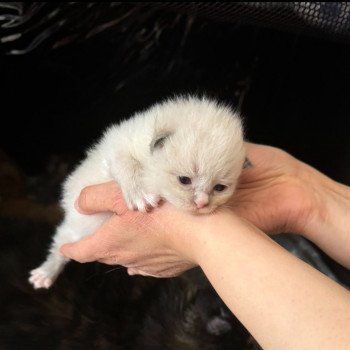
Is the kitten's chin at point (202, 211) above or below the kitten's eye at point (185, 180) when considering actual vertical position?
below

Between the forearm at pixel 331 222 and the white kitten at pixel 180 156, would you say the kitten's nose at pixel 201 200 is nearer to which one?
the white kitten at pixel 180 156

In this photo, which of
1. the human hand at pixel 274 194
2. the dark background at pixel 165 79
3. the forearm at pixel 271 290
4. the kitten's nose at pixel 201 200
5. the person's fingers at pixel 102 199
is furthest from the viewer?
the dark background at pixel 165 79

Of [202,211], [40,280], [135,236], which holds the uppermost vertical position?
[202,211]

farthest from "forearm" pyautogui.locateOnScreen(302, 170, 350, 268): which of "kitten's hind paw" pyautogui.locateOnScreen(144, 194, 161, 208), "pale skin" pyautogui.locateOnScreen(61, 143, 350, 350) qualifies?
"kitten's hind paw" pyautogui.locateOnScreen(144, 194, 161, 208)

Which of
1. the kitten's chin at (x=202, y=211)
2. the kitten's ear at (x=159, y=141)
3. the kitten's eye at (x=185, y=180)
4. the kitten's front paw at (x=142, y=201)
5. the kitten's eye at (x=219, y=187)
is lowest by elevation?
the kitten's front paw at (x=142, y=201)

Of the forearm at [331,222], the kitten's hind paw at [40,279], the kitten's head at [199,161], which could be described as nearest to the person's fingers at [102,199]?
the kitten's head at [199,161]

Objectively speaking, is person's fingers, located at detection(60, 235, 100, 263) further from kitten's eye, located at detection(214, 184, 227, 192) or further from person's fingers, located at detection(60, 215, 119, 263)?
kitten's eye, located at detection(214, 184, 227, 192)

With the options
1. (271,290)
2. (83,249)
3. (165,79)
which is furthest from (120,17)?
(271,290)

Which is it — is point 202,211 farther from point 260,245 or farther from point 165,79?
point 165,79
